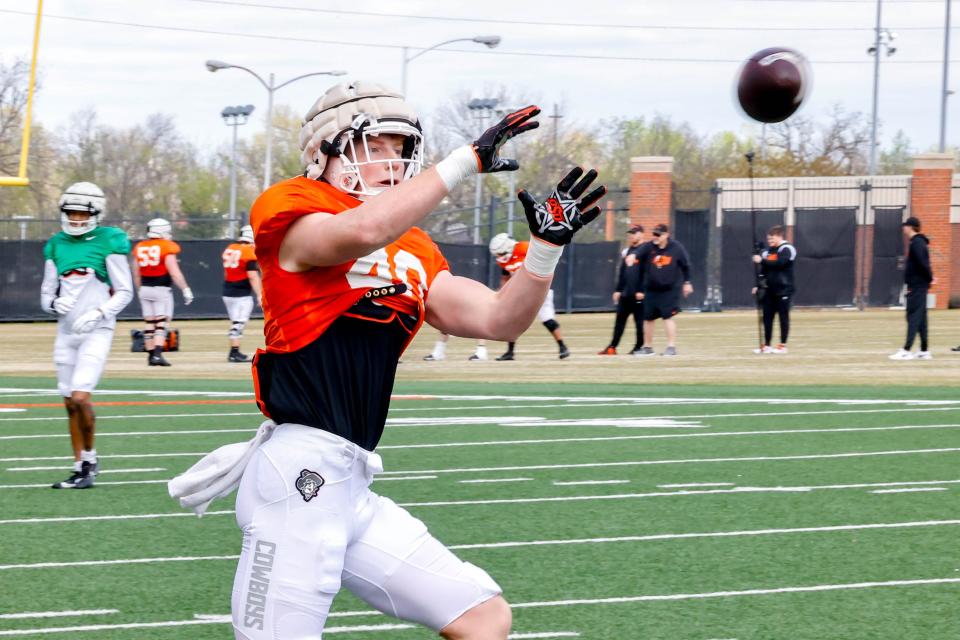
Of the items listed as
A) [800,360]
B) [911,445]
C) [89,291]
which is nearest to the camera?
[89,291]

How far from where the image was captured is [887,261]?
122 ft

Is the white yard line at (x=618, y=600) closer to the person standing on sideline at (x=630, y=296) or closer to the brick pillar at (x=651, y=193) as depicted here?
the person standing on sideline at (x=630, y=296)

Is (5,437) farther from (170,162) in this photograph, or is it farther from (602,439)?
(170,162)

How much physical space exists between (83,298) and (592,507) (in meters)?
3.66

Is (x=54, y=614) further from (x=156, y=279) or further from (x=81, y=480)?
(x=156, y=279)

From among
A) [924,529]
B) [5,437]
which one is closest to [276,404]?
[924,529]

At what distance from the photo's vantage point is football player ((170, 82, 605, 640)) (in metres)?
3.49

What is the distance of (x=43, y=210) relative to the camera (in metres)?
70.8

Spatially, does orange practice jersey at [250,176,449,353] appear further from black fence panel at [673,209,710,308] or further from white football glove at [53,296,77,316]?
black fence panel at [673,209,710,308]

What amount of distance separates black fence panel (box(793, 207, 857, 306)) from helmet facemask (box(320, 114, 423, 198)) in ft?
114

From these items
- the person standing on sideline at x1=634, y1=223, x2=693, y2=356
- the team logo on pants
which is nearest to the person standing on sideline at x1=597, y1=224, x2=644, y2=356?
the person standing on sideline at x1=634, y1=223, x2=693, y2=356

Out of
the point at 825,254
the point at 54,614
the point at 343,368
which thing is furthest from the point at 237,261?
the point at 825,254

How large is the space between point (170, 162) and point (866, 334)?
61945mm

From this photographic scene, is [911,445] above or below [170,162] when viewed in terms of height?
below
